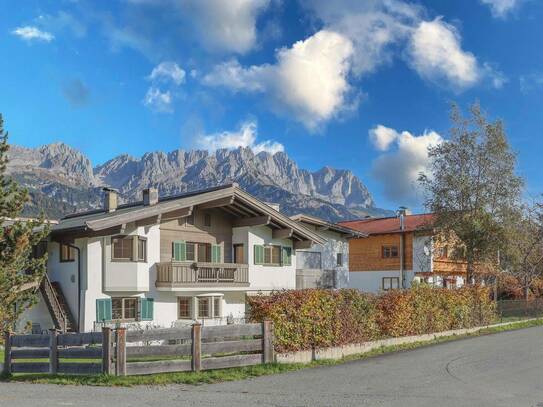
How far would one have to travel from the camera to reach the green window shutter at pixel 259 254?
1441 inches

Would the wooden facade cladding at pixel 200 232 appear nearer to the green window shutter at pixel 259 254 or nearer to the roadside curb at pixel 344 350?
the green window shutter at pixel 259 254

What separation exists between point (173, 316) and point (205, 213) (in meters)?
6.13

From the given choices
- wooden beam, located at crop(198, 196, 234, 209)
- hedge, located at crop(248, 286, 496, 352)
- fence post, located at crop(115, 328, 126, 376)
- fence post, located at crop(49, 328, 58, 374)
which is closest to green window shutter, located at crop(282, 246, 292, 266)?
wooden beam, located at crop(198, 196, 234, 209)

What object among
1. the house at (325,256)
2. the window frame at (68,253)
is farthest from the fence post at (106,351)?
the house at (325,256)

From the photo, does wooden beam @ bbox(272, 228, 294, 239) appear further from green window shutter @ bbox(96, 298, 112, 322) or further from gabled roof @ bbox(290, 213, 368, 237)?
green window shutter @ bbox(96, 298, 112, 322)

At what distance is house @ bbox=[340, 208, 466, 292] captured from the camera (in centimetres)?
5478

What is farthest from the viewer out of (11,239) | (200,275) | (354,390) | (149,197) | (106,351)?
(149,197)

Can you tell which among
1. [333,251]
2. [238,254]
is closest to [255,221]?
[238,254]

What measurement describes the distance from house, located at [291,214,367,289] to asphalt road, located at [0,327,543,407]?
81.7 ft

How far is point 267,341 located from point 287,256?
21923 millimetres

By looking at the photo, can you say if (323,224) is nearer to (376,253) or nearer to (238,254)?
(238,254)

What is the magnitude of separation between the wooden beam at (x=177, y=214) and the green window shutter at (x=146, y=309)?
163 inches

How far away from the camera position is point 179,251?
33.0 metres

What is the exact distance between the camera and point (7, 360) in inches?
627
